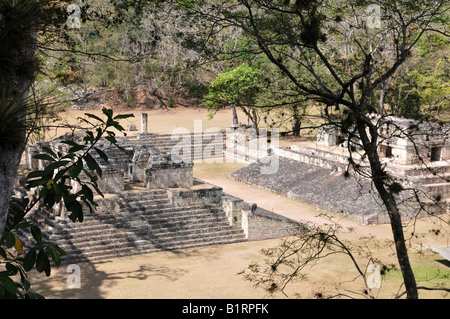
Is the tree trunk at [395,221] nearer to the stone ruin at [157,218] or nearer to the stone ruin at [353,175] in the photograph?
the stone ruin at [157,218]

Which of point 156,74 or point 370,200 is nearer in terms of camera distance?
point 370,200

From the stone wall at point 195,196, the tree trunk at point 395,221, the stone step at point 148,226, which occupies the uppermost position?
the tree trunk at point 395,221

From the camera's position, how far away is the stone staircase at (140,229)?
53.7 feet

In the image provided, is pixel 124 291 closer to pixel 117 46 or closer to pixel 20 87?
pixel 20 87

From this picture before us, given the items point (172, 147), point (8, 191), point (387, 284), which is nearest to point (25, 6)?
point (8, 191)

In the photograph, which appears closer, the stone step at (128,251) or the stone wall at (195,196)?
the stone step at (128,251)

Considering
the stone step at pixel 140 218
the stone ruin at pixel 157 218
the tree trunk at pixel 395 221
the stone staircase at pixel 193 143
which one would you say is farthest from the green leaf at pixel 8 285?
the stone staircase at pixel 193 143

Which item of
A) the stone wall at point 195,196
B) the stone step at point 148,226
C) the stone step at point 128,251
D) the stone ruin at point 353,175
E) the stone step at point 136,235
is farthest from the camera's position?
the stone ruin at point 353,175

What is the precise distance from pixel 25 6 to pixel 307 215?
58.6 feet

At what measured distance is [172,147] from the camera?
31.4 meters

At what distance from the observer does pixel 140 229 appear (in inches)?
682

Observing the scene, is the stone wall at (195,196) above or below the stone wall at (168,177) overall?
below

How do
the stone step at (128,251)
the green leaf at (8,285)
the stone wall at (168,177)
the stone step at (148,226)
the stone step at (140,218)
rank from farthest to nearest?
the stone wall at (168,177) < the stone step at (140,218) < the stone step at (148,226) < the stone step at (128,251) < the green leaf at (8,285)

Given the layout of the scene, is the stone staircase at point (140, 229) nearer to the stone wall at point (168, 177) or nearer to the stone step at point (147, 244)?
the stone step at point (147, 244)
